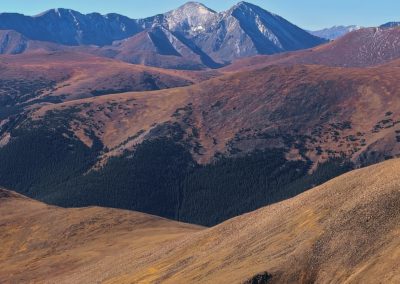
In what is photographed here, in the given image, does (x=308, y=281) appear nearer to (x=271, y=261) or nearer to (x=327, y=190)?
(x=271, y=261)

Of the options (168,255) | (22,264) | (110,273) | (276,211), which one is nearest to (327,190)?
(276,211)

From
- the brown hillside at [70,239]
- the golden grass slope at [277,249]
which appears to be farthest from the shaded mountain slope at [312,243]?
the brown hillside at [70,239]

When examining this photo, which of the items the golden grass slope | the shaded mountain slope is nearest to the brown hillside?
the golden grass slope

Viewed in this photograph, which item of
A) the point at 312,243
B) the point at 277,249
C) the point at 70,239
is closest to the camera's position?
the point at 312,243

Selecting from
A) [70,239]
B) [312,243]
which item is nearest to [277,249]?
[312,243]

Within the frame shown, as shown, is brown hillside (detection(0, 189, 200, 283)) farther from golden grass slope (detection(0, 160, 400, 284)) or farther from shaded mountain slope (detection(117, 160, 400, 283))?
shaded mountain slope (detection(117, 160, 400, 283))

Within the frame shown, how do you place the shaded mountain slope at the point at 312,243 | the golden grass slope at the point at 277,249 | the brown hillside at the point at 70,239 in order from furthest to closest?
1. the brown hillside at the point at 70,239
2. the golden grass slope at the point at 277,249
3. the shaded mountain slope at the point at 312,243

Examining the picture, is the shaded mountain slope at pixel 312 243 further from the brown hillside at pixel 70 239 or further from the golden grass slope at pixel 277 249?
the brown hillside at pixel 70 239

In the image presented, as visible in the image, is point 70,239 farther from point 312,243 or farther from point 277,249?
point 312,243
